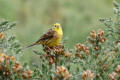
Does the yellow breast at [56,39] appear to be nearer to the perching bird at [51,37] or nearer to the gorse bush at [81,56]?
the perching bird at [51,37]

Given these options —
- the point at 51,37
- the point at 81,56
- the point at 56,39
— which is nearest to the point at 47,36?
the point at 51,37

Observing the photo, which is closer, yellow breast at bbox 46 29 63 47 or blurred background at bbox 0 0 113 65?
yellow breast at bbox 46 29 63 47

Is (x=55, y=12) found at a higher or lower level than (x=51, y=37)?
lower

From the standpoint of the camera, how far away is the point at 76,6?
1939cm

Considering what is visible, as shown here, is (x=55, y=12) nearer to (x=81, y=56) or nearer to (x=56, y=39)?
(x=56, y=39)

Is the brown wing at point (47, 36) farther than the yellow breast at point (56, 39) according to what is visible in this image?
Yes

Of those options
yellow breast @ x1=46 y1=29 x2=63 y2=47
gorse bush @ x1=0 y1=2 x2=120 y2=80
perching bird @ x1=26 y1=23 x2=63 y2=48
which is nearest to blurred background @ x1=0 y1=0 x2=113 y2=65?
perching bird @ x1=26 y1=23 x2=63 y2=48

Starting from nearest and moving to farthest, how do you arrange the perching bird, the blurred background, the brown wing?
the perching bird → the brown wing → the blurred background

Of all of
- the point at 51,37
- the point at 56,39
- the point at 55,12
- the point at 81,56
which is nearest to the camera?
the point at 81,56

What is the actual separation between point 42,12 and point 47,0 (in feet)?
2.48

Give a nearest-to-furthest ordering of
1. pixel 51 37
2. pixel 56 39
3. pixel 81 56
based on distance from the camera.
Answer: pixel 81 56 → pixel 56 39 → pixel 51 37

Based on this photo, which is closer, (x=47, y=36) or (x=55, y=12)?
(x=47, y=36)

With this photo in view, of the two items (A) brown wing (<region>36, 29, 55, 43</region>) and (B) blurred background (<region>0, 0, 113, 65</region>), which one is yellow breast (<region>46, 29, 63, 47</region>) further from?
(B) blurred background (<region>0, 0, 113, 65</region>)

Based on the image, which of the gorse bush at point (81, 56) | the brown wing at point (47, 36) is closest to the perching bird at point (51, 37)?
the brown wing at point (47, 36)
